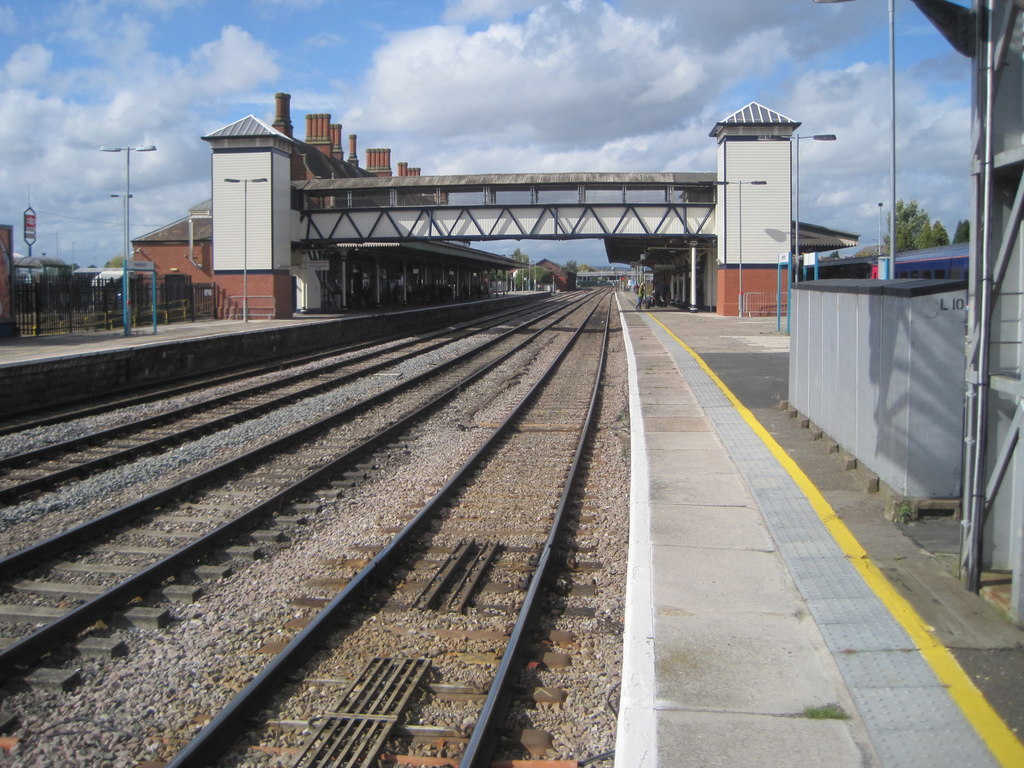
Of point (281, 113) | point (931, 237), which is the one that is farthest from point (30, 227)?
point (931, 237)

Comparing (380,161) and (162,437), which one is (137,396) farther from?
(380,161)

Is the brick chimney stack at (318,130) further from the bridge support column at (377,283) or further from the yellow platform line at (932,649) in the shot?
the yellow platform line at (932,649)

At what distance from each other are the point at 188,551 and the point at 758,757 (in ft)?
14.2

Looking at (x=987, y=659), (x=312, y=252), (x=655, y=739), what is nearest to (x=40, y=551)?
(x=655, y=739)

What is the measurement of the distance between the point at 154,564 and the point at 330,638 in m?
1.71

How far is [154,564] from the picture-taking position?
242 inches

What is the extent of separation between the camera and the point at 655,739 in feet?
12.2

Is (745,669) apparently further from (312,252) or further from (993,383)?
(312,252)

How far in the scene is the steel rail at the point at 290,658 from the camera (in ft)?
12.6

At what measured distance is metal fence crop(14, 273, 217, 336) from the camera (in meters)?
29.4

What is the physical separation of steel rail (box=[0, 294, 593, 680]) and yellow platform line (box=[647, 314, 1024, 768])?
178 inches

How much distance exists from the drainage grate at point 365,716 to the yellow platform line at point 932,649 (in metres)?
2.51

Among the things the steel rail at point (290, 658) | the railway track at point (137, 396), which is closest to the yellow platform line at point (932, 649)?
the steel rail at point (290, 658)

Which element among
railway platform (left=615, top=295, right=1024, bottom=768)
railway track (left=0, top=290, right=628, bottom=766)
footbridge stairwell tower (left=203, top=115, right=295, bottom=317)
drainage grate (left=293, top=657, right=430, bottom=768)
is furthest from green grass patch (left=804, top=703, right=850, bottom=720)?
footbridge stairwell tower (left=203, top=115, right=295, bottom=317)
